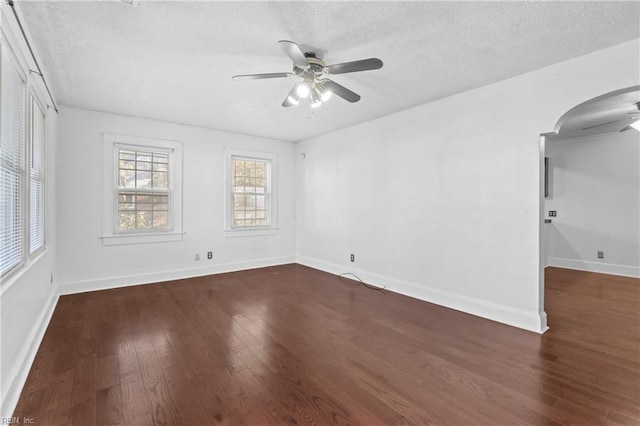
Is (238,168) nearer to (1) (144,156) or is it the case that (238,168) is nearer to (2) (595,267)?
(1) (144,156)

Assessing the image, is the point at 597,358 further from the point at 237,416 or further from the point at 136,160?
the point at 136,160

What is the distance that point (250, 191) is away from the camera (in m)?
5.75

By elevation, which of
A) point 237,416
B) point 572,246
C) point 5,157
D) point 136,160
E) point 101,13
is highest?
point 101,13

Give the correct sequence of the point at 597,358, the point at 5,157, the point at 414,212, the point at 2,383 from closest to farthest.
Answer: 1. the point at 2,383
2. the point at 5,157
3. the point at 597,358
4. the point at 414,212

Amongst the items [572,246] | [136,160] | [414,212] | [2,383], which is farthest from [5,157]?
[572,246]

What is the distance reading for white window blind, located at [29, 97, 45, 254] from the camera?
2.64 meters

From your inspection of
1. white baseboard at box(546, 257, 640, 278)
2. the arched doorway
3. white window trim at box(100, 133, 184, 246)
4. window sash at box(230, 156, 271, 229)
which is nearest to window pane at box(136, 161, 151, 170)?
white window trim at box(100, 133, 184, 246)

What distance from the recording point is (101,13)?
6.68ft

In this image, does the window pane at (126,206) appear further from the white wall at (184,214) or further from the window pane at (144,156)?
the window pane at (144,156)

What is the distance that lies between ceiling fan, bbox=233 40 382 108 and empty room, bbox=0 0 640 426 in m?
0.02

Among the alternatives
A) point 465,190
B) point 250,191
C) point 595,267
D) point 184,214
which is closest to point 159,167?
point 184,214

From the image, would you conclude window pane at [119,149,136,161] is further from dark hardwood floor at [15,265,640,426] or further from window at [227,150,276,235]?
dark hardwood floor at [15,265,640,426]

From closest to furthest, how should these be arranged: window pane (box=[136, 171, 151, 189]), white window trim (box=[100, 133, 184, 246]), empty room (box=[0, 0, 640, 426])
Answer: empty room (box=[0, 0, 640, 426]) → white window trim (box=[100, 133, 184, 246]) → window pane (box=[136, 171, 151, 189])

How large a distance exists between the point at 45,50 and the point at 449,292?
4.76m
